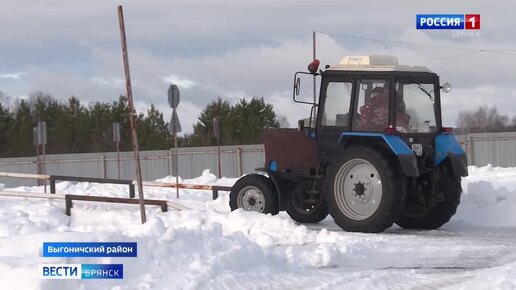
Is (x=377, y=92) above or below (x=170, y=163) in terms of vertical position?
above

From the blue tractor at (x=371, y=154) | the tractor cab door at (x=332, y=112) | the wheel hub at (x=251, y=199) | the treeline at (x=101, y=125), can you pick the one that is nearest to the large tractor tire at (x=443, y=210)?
the blue tractor at (x=371, y=154)

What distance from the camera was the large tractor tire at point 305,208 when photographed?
50.1ft

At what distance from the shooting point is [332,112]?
14.6 m

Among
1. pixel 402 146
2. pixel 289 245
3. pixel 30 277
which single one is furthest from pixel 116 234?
pixel 402 146

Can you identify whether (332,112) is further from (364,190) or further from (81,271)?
(81,271)

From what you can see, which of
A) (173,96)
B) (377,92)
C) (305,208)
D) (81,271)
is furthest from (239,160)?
(81,271)

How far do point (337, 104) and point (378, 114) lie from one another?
0.83m

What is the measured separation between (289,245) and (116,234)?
3317 millimetres

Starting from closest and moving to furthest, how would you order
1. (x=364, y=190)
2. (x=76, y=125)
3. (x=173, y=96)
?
(x=364, y=190)
(x=173, y=96)
(x=76, y=125)

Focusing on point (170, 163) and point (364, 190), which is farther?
point (170, 163)

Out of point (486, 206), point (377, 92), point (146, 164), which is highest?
point (377, 92)

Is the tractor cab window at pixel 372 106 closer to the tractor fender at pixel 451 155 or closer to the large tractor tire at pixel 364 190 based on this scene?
the large tractor tire at pixel 364 190

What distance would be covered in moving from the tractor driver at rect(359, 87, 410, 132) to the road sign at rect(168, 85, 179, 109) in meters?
7.14

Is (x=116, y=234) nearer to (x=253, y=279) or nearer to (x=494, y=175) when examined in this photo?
(x=253, y=279)
